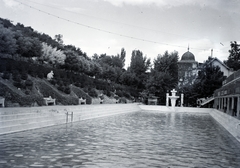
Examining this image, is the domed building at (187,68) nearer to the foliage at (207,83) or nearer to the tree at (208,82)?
the foliage at (207,83)

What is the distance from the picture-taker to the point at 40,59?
47.1 m

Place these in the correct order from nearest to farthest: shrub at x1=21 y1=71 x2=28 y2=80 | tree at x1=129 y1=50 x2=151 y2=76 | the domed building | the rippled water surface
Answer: the rippled water surface < shrub at x1=21 y1=71 x2=28 y2=80 < the domed building < tree at x1=129 y1=50 x2=151 y2=76

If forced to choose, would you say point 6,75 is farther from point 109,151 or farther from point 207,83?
point 207,83

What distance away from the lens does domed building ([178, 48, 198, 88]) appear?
192 ft

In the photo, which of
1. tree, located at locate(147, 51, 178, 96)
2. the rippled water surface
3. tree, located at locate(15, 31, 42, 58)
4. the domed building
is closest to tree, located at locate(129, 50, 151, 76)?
tree, located at locate(147, 51, 178, 96)

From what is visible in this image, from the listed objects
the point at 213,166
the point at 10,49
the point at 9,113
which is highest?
the point at 10,49

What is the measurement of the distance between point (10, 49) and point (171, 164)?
77.2ft

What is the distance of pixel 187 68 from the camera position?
60062 millimetres

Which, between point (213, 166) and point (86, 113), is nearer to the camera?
point (213, 166)

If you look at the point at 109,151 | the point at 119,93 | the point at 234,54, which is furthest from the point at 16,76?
the point at 234,54

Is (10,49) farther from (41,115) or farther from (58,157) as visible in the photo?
(58,157)

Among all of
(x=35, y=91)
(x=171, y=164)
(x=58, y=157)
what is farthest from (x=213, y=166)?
(x=35, y=91)

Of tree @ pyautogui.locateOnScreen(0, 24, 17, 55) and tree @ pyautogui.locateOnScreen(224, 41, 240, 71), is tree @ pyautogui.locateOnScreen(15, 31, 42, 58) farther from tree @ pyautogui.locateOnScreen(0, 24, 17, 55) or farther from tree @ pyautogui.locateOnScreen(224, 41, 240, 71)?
tree @ pyautogui.locateOnScreen(224, 41, 240, 71)

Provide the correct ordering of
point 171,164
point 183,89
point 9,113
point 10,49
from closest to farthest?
point 171,164 < point 9,113 < point 10,49 < point 183,89
